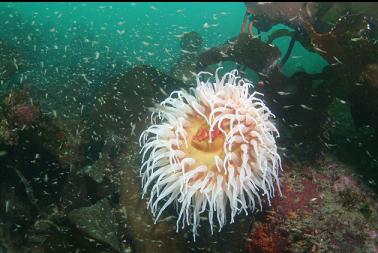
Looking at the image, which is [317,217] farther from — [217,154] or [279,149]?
[217,154]

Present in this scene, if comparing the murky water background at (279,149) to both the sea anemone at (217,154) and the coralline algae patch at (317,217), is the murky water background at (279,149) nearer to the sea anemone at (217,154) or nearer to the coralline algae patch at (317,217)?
the coralline algae patch at (317,217)

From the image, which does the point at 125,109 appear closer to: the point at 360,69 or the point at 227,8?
the point at 360,69

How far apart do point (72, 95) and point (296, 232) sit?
7.56 metres

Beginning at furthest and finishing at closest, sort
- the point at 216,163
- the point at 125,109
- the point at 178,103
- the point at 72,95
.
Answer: the point at 72,95
the point at 125,109
the point at 178,103
the point at 216,163

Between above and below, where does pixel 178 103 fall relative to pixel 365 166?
above

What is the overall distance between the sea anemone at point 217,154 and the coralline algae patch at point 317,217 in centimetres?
24

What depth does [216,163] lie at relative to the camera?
3.49m

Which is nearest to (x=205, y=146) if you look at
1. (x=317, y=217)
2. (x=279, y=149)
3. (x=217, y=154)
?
(x=217, y=154)

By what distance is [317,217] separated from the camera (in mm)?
3594

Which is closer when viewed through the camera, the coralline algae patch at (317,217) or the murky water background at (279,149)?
the coralline algae patch at (317,217)

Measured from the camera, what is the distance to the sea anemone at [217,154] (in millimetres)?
3482

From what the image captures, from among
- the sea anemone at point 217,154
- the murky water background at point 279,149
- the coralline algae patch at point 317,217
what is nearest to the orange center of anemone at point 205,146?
the sea anemone at point 217,154

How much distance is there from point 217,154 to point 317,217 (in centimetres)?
119

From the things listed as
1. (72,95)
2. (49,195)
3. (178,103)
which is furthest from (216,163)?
(72,95)
